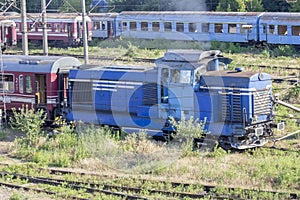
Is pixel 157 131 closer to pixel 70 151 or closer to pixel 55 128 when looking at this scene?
pixel 70 151

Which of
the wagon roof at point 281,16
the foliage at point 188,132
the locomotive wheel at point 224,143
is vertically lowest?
the locomotive wheel at point 224,143

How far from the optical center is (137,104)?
55.3 feet

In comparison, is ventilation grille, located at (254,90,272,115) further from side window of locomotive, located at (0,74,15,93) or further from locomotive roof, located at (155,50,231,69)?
side window of locomotive, located at (0,74,15,93)

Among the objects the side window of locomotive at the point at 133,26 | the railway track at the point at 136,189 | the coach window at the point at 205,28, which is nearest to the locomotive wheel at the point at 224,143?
the railway track at the point at 136,189

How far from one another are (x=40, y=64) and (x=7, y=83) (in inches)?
63.5

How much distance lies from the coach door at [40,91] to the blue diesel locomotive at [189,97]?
85.0 inches

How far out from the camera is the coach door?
19.0 meters

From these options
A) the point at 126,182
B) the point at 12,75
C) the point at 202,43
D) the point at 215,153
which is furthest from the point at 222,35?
the point at 126,182

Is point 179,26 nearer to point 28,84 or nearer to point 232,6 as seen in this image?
point 232,6

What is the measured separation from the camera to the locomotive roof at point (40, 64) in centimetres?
1883

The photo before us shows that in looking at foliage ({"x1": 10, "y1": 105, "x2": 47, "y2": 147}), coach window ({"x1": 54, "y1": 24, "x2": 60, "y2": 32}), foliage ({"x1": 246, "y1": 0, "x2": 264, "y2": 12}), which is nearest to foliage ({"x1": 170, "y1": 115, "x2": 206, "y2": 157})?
foliage ({"x1": 10, "y1": 105, "x2": 47, "y2": 147})

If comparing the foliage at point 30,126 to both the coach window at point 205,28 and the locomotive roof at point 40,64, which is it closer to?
the locomotive roof at point 40,64

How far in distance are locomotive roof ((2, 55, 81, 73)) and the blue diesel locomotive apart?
5.79 feet

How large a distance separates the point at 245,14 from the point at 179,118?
917 inches
